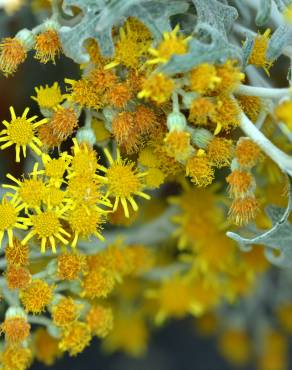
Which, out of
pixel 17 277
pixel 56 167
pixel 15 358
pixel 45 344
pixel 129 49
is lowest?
pixel 45 344

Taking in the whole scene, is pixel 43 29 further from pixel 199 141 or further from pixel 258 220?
pixel 258 220

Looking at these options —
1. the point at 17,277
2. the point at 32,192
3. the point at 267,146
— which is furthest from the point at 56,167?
the point at 267,146

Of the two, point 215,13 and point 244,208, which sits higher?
point 215,13

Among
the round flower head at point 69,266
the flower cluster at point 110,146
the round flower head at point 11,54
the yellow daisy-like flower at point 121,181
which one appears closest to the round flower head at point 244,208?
the flower cluster at point 110,146

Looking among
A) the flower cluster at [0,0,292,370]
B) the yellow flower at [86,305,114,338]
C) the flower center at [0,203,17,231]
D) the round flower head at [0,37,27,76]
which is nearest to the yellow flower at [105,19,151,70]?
the flower cluster at [0,0,292,370]

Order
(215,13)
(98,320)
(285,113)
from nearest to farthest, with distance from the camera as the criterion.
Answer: (285,113) → (215,13) → (98,320)

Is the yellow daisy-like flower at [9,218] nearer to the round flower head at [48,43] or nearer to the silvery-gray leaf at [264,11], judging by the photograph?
the round flower head at [48,43]

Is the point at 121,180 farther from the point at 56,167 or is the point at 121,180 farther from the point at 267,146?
the point at 267,146
